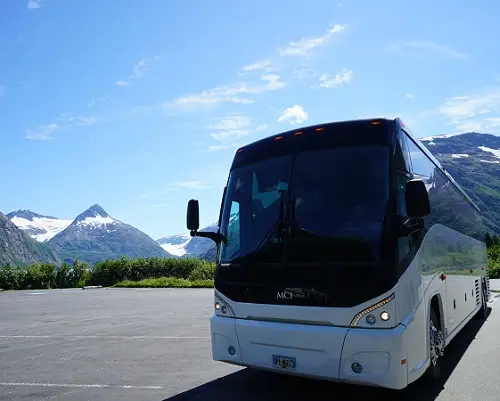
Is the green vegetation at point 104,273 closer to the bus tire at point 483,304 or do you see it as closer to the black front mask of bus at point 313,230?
the bus tire at point 483,304

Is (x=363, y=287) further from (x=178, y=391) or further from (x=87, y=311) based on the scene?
(x=87, y=311)

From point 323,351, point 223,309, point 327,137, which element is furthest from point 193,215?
point 323,351

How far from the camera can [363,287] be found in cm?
495

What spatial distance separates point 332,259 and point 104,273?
1376 inches

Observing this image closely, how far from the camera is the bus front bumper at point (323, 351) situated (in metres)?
4.75

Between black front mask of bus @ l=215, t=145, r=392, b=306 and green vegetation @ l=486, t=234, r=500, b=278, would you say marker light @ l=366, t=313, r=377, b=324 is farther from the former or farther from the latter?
green vegetation @ l=486, t=234, r=500, b=278

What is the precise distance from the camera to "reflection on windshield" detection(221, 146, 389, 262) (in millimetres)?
5168

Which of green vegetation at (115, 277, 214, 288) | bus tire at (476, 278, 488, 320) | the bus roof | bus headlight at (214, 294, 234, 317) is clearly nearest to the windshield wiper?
the bus roof

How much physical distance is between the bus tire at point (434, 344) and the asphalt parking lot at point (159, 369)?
0.16 meters

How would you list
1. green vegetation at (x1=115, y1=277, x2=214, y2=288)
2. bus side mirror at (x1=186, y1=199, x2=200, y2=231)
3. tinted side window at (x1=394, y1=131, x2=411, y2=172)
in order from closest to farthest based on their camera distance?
tinted side window at (x1=394, y1=131, x2=411, y2=172) < bus side mirror at (x1=186, y1=199, x2=200, y2=231) < green vegetation at (x1=115, y1=277, x2=214, y2=288)

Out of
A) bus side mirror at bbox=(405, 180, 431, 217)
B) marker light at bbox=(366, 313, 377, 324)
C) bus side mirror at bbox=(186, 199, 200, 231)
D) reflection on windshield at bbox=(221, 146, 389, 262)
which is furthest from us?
bus side mirror at bbox=(186, 199, 200, 231)

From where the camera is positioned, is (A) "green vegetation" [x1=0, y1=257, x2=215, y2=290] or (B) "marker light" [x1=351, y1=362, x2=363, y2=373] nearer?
(B) "marker light" [x1=351, y1=362, x2=363, y2=373]

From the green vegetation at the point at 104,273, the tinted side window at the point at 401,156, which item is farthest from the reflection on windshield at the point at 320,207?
the green vegetation at the point at 104,273

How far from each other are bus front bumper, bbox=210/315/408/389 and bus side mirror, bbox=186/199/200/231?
150cm
